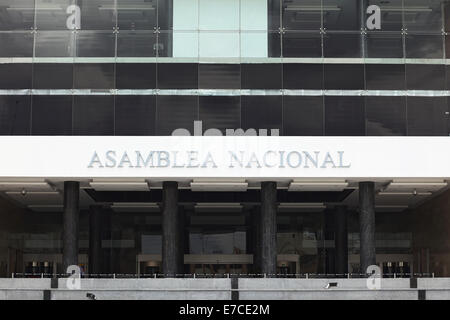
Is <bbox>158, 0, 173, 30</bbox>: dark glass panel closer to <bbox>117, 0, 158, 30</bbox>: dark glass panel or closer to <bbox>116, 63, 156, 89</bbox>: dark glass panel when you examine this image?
<bbox>117, 0, 158, 30</bbox>: dark glass panel

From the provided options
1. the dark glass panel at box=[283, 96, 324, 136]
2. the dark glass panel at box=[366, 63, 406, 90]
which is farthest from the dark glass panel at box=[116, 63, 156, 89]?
the dark glass panel at box=[366, 63, 406, 90]

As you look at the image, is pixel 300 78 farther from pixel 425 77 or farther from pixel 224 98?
pixel 425 77

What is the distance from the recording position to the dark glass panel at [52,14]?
4094 centimetres

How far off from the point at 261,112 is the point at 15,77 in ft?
35.5

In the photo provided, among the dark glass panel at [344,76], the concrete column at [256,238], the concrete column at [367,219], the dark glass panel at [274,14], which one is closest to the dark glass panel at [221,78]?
the dark glass panel at [274,14]

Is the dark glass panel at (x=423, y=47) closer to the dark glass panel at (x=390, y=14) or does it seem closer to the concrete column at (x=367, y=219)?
the dark glass panel at (x=390, y=14)

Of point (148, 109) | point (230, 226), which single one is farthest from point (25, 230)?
point (148, 109)

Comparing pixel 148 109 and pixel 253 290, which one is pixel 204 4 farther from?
pixel 253 290

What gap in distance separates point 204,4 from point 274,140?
6.95 metres

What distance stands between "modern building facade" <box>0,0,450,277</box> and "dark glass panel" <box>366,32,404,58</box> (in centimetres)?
6

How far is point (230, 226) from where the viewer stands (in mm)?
52781

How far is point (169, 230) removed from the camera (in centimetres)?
4112

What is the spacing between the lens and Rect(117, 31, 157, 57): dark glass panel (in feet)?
134
